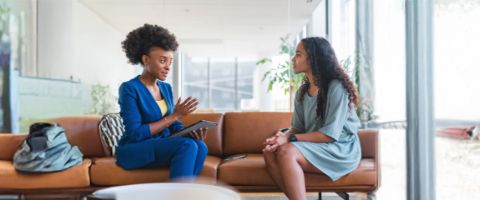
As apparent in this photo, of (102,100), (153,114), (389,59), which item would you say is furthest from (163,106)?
(102,100)

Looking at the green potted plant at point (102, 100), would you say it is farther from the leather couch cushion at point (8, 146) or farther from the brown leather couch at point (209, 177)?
the brown leather couch at point (209, 177)

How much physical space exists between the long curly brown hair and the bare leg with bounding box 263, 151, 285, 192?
0.36 metres

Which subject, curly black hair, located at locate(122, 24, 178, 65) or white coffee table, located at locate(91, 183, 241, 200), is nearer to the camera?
white coffee table, located at locate(91, 183, 241, 200)

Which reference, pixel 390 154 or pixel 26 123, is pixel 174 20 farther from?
pixel 390 154

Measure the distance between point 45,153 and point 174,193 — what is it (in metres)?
1.90

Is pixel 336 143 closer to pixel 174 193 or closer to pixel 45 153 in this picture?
pixel 45 153

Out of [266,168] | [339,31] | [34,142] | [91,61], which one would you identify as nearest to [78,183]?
[34,142]

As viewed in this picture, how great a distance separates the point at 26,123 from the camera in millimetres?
3689

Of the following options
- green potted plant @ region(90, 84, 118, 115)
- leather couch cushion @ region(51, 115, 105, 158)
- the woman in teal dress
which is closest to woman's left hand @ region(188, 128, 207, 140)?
the woman in teal dress

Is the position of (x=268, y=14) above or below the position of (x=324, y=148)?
above

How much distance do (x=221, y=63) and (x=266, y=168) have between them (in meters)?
9.40

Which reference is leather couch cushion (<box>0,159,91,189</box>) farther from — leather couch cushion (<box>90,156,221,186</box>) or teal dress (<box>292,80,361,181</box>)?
teal dress (<box>292,80,361,181</box>)

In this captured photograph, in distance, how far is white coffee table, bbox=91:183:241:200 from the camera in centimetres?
64

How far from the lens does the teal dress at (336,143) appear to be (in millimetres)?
2174
